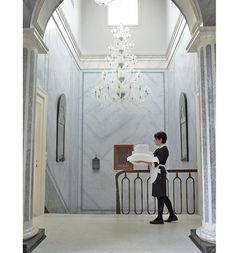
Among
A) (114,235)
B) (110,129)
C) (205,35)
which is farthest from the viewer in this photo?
(110,129)

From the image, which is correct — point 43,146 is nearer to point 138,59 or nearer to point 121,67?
point 121,67

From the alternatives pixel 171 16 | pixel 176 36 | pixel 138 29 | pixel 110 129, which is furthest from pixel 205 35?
pixel 138 29

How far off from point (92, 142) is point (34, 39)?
26.2ft

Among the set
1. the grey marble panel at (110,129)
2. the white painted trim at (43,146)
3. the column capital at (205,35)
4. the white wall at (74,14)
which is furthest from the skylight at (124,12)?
the column capital at (205,35)

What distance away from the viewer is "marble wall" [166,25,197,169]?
26.5 feet

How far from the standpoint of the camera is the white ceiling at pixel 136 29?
12.6 metres

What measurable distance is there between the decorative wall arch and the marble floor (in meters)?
2.92

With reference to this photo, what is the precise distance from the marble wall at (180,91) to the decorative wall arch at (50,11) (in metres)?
2.79

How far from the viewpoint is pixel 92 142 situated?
1234 centimetres

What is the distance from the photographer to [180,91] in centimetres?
998

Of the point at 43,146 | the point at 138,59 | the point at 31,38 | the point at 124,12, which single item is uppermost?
the point at 124,12

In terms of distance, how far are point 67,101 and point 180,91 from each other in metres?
3.48
